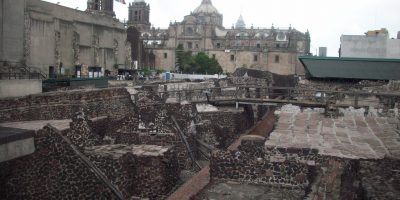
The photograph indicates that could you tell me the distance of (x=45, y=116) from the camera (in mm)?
14430

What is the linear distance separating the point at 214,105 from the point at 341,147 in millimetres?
10702

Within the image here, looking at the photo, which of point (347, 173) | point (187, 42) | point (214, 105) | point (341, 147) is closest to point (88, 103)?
point (214, 105)

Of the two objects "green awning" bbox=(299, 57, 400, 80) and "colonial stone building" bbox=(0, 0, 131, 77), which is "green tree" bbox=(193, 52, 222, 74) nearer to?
"colonial stone building" bbox=(0, 0, 131, 77)

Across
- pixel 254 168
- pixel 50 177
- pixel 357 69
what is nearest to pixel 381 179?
pixel 254 168

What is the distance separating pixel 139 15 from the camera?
272 feet

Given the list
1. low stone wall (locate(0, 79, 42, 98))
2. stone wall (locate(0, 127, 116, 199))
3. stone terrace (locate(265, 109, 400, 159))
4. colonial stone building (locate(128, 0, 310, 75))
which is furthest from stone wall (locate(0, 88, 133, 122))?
colonial stone building (locate(128, 0, 310, 75))

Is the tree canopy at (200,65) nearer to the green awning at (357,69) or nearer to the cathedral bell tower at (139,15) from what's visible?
the cathedral bell tower at (139,15)

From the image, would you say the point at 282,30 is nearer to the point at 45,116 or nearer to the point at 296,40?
the point at 296,40

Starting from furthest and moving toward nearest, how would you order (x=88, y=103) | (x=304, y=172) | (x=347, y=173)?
(x=88, y=103), (x=304, y=172), (x=347, y=173)

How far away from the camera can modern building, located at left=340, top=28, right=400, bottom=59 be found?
2940cm

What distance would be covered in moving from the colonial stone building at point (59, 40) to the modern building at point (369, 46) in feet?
58.5

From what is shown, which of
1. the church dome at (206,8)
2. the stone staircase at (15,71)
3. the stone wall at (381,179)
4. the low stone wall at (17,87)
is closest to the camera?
the stone wall at (381,179)

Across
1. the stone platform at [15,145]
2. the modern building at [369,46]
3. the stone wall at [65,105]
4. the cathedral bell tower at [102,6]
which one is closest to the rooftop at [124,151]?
the stone platform at [15,145]

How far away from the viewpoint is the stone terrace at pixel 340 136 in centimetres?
932
